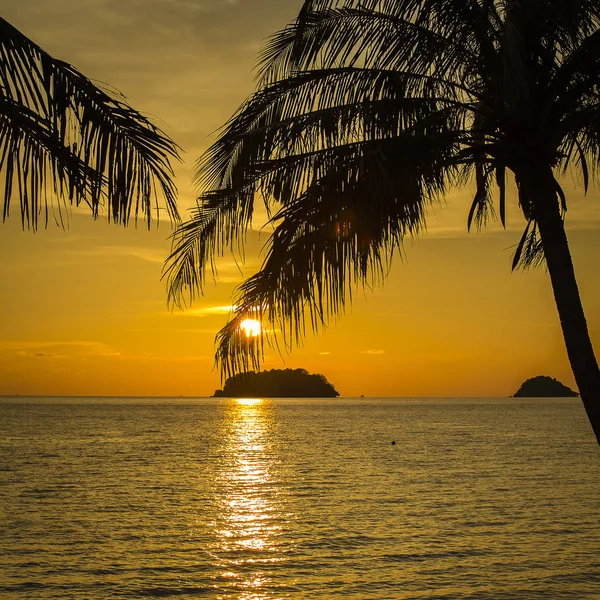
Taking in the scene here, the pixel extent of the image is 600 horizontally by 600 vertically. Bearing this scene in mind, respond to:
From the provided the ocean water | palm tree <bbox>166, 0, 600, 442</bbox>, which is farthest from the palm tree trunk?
the ocean water

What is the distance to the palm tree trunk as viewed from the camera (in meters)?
7.17

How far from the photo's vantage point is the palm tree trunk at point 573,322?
717cm

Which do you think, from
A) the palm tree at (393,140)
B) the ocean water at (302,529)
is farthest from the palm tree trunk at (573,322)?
the ocean water at (302,529)

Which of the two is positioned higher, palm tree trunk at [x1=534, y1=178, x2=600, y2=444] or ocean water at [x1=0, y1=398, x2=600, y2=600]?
palm tree trunk at [x1=534, y1=178, x2=600, y2=444]

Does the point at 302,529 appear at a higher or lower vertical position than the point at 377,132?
lower

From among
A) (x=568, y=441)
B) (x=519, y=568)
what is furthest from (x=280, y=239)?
(x=568, y=441)

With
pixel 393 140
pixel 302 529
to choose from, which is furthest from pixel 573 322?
pixel 302 529

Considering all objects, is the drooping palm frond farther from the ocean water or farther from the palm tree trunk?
the ocean water

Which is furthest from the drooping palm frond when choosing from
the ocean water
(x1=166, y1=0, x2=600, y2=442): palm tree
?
the ocean water

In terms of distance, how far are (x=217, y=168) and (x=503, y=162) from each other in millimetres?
3509

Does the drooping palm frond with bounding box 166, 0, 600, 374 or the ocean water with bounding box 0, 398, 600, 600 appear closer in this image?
the drooping palm frond with bounding box 166, 0, 600, 374

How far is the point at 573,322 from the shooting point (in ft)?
23.7

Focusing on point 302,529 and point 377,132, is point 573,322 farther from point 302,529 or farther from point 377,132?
point 302,529

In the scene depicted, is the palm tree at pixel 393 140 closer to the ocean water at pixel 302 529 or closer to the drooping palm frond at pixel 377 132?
the drooping palm frond at pixel 377 132
